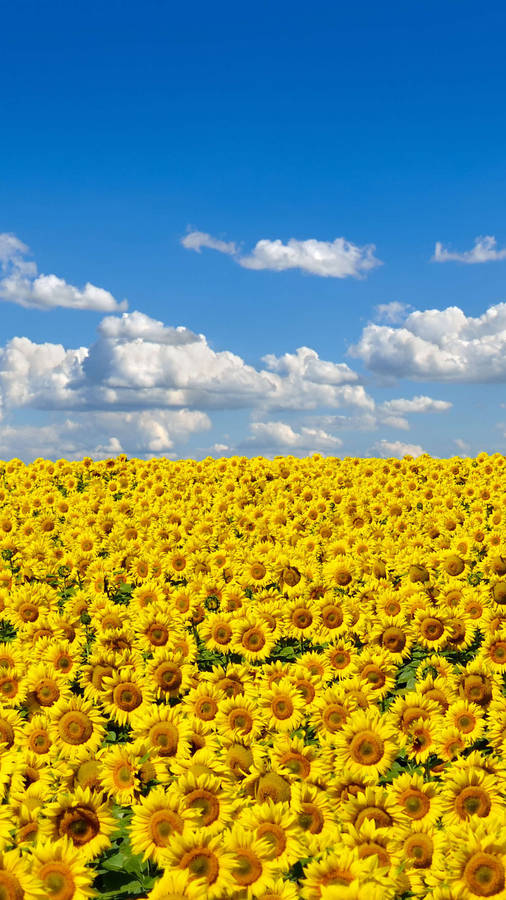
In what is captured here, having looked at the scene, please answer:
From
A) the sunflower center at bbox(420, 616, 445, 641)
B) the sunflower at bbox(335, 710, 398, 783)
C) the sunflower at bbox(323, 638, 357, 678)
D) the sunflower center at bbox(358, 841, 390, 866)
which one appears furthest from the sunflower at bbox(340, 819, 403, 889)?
the sunflower center at bbox(420, 616, 445, 641)

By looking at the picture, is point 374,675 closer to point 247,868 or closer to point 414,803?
point 414,803

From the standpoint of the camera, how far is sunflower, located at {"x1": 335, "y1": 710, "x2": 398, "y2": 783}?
725cm

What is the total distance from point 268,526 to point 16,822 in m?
11.8

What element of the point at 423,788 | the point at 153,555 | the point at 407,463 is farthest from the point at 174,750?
the point at 407,463

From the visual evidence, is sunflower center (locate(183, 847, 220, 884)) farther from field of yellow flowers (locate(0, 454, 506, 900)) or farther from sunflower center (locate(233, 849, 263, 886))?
sunflower center (locate(233, 849, 263, 886))

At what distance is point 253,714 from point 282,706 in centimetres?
50

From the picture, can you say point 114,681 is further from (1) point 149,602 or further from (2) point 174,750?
(1) point 149,602

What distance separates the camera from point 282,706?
8188mm

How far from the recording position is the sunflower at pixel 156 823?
554cm

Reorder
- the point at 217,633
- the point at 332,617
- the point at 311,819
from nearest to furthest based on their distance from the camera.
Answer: the point at 311,819
the point at 217,633
the point at 332,617

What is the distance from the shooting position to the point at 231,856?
4.88 meters

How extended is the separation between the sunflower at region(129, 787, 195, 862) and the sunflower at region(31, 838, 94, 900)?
59 centimetres

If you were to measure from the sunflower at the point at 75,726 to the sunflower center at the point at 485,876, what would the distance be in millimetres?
4066

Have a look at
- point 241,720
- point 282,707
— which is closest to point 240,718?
point 241,720
